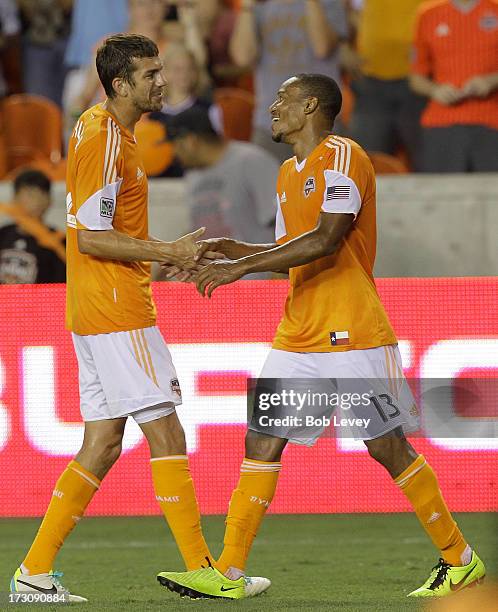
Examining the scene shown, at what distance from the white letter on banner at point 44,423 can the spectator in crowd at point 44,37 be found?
4.67 metres

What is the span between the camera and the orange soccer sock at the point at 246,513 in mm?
4891

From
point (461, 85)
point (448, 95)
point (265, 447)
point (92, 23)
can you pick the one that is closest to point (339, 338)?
point (265, 447)

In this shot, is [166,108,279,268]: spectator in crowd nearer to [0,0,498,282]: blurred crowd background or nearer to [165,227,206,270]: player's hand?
[0,0,498,282]: blurred crowd background

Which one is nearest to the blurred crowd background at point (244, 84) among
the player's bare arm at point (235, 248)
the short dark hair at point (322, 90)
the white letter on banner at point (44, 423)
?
the white letter on banner at point (44, 423)

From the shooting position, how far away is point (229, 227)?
26.8ft

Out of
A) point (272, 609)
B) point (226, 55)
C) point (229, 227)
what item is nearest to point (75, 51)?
point (226, 55)

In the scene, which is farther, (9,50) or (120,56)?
(9,50)

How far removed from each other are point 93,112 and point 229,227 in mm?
3359

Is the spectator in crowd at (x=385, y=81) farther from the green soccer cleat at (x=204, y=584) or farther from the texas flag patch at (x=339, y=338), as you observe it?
the green soccer cleat at (x=204, y=584)

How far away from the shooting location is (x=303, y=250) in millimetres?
4695

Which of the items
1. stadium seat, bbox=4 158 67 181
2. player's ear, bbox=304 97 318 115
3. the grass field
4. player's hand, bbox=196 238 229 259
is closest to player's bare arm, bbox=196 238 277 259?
player's hand, bbox=196 238 229 259

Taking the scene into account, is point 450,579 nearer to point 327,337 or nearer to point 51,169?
point 327,337

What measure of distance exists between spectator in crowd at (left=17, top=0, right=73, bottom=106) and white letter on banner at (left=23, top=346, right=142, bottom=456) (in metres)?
4.67

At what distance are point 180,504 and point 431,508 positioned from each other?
0.93m
